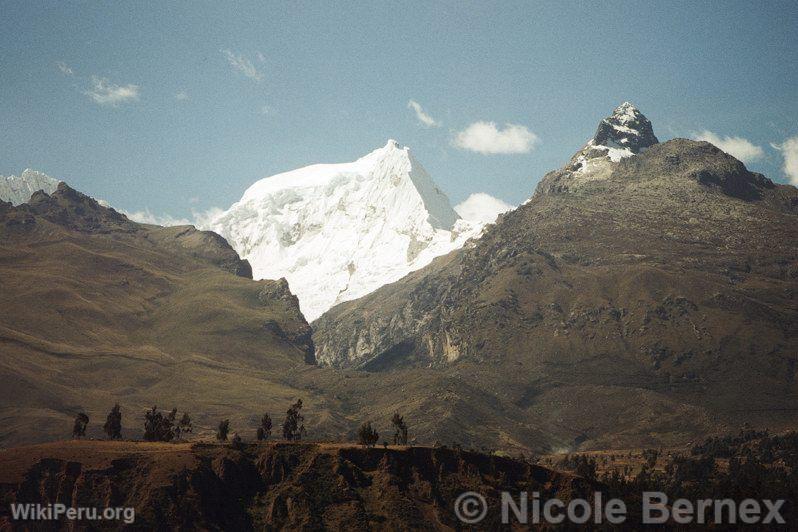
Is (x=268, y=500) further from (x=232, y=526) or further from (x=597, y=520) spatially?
(x=597, y=520)

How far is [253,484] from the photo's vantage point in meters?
188

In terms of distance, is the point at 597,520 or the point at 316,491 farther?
the point at 597,520

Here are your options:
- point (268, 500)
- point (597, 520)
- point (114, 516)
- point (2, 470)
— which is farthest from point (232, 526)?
point (597, 520)

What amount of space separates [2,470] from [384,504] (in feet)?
242

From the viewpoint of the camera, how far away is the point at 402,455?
634 ft

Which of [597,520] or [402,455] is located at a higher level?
[402,455]

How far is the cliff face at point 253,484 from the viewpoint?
177500mm

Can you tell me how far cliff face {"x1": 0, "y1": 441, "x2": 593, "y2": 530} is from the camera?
178 metres

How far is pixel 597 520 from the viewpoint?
19550 centimetres

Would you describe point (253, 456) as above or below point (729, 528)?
above

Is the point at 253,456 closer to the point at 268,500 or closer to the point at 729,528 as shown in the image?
the point at 268,500

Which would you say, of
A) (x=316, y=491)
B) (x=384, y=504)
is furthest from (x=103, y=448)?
(x=384, y=504)

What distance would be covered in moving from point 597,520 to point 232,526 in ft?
245

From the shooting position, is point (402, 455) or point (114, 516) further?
point (402, 455)
